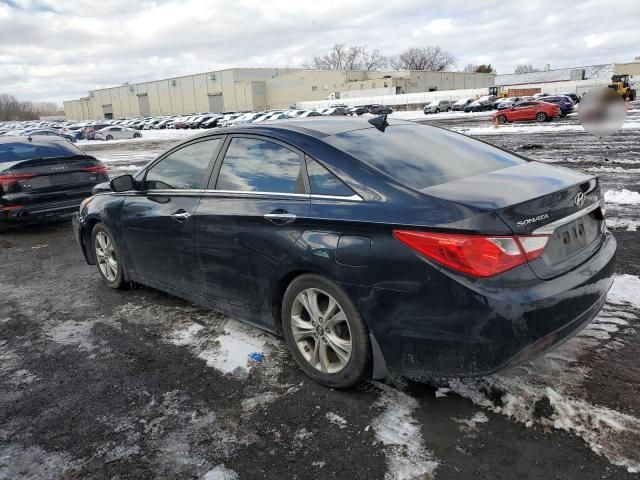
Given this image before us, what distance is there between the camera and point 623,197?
7.93 m

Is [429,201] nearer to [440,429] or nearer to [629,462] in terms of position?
[440,429]

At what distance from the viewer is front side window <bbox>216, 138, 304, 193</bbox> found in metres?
3.35

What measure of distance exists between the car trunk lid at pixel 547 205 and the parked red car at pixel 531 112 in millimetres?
28522

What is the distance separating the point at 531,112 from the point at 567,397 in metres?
30.3

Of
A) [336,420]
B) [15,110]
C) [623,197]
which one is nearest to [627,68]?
[623,197]

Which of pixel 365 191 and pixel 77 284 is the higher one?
pixel 365 191

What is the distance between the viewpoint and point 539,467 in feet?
7.90

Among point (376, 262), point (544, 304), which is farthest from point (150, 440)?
point (544, 304)

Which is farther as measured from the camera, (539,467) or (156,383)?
(156,383)

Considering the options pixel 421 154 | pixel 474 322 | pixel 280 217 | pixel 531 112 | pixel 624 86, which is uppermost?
pixel 624 86

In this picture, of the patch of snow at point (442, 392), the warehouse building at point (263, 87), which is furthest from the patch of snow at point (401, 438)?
the warehouse building at point (263, 87)

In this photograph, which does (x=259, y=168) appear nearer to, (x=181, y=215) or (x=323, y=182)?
(x=323, y=182)

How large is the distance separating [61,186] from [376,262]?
271 inches

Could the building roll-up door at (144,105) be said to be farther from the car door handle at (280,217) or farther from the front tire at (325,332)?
the front tire at (325,332)
